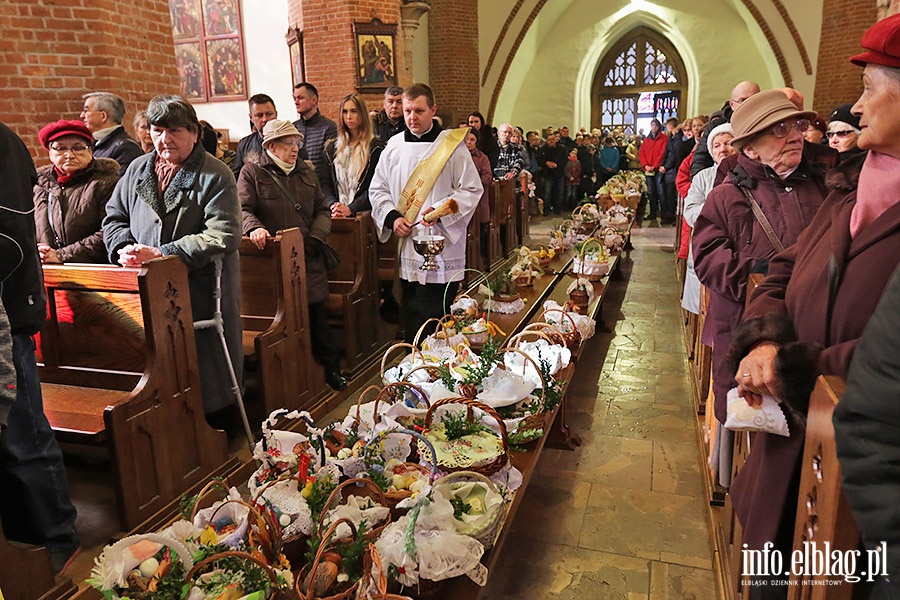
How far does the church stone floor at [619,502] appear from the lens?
266 centimetres

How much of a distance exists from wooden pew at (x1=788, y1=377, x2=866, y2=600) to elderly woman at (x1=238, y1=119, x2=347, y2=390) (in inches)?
128

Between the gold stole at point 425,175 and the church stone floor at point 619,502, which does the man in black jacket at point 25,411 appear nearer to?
the church stone floor at point 619,502

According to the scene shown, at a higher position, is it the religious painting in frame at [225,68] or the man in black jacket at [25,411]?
the religious painting in frame at [225,68]

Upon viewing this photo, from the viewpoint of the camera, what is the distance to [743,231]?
2.57 metres

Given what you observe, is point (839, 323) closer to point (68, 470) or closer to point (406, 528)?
point (406, 528)

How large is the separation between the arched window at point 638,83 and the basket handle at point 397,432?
1800cm

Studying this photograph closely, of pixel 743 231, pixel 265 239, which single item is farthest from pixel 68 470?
pixel 743 231

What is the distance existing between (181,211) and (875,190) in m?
Answer: 2.97

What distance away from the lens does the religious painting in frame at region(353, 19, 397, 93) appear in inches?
351

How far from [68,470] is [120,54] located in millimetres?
3705

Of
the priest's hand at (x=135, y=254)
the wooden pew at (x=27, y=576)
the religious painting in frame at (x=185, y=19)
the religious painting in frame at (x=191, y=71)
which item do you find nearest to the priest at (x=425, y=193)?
the priest's hand at (x=135, y=254)

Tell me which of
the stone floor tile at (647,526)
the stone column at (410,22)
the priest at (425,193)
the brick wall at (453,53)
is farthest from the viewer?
the brick wall at (453,53)

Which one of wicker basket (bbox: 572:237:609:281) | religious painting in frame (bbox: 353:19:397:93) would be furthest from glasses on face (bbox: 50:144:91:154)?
religious painting in frame (bbox: 353:19:397:93)

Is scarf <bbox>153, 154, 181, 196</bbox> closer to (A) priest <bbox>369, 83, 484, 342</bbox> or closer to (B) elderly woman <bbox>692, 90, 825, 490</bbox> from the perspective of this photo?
(A) priest <bbox>369, 83, 484, 342</bbox>
